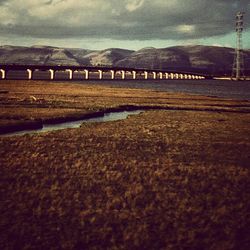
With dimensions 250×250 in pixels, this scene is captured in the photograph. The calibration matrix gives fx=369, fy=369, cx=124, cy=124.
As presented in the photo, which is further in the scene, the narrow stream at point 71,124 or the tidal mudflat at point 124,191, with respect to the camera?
the narrow stream at point 71,124

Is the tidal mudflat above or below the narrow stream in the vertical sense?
below

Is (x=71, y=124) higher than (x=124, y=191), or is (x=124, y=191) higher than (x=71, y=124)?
(x=71, y=124)

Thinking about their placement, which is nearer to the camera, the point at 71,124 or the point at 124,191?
the point at 124,191

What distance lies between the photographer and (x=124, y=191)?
17625mm

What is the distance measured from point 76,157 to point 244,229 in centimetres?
1319

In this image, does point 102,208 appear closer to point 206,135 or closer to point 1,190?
point 1,190

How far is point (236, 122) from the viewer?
1769 inches

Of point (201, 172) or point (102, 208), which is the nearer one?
point (102, 208)

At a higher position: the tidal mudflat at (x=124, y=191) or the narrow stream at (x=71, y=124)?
the narrow stream at (x=71, y=124)

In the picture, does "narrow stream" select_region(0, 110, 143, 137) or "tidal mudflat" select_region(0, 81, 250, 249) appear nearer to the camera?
"tidal mudflat" select_region(0, 81, 250, 249)

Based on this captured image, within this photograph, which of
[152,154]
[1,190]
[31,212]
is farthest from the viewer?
[152,154]

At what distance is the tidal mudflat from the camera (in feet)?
41.7

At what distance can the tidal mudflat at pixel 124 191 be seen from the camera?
12.7 metres

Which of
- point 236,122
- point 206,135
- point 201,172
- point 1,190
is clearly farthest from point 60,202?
point 236,122
